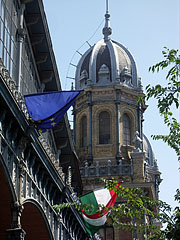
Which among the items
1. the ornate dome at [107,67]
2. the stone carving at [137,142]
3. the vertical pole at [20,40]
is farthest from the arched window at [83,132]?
the vertical pole at [20,40]

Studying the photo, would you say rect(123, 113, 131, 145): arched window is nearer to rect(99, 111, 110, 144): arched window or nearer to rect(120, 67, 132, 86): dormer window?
rect(99, 111, 110, 144): arched window

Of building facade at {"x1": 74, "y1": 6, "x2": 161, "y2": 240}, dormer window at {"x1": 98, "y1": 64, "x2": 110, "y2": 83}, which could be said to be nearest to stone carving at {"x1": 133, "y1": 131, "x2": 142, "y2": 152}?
building facade at {"x1": 74, "y1": 6, "x2": 161, "y2": 240}

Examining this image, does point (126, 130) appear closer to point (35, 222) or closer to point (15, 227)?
point (35, 222)

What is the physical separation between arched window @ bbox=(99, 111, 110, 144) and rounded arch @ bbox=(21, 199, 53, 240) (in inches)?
1366

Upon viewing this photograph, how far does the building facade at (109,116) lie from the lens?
6281 cm

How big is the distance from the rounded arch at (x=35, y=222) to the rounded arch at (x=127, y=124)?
116 feet

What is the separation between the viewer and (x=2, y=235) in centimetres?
2770

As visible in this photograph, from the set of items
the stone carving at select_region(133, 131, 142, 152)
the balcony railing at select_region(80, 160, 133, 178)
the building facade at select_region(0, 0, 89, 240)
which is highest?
the stone carving at select_region(133, 131, 142, 152)

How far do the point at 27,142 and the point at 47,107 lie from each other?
221 centimetres

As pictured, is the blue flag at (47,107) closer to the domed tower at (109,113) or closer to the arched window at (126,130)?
the domed tower at (109,113)

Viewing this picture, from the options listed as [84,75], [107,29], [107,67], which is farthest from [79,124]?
[107,29]

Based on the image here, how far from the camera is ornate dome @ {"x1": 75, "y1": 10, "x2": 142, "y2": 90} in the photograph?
222ft

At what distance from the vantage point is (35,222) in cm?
3042

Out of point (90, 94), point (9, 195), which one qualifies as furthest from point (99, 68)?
point (9, 195)
